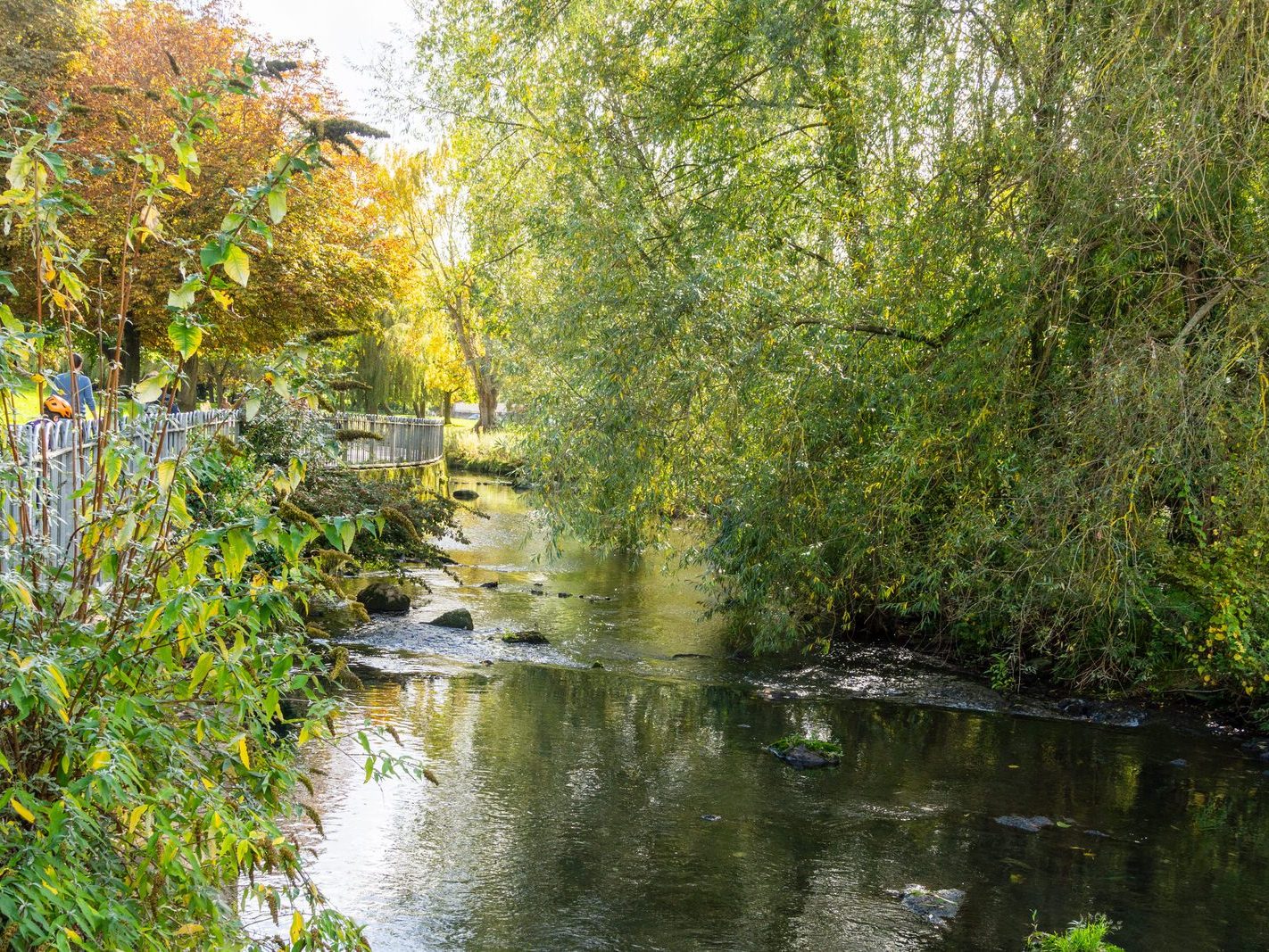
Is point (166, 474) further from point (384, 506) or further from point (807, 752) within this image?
point (384, 506)

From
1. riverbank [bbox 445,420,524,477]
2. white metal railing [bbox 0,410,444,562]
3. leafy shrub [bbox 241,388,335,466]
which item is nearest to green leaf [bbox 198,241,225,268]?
white metal railing [bbox 0,410,444,562]

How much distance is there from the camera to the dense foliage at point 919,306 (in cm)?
845

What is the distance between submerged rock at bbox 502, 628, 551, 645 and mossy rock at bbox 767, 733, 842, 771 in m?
4.43

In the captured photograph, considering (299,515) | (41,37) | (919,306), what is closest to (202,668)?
(299,515)

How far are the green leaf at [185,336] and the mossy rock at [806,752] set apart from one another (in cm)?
722

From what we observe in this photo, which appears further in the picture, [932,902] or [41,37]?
[41,37]

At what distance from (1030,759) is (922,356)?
3937 millimetres

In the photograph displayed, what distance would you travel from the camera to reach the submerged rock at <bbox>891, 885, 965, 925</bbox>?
6621 millimetres

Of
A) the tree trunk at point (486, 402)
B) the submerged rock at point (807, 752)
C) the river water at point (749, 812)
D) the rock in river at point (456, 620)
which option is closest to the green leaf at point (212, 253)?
the river water at point (749, 812)

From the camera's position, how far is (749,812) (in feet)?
27.3

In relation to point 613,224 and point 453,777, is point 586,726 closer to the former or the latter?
point 453,777

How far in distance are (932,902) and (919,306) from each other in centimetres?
570

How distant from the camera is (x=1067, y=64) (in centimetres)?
866

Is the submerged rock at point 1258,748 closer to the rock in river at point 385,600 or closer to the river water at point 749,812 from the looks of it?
the river water at point 749,812
